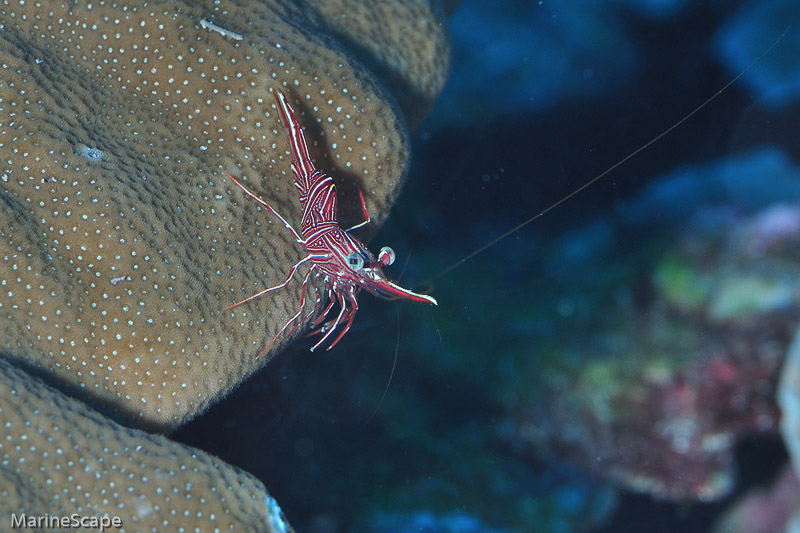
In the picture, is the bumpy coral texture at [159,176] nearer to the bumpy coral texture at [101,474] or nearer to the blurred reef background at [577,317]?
the bumpy coral texture at [101,474]

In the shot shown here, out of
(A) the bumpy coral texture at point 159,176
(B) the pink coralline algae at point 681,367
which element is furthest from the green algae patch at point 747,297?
(A) the bumpy coral texture at point 159,176

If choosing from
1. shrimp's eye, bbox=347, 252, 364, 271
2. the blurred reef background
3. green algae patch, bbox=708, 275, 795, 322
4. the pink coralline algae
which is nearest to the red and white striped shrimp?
shrimp's eye, bbox=347, 252, 364, 271

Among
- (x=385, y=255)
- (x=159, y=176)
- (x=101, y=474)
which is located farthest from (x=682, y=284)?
(x=101, y=474)

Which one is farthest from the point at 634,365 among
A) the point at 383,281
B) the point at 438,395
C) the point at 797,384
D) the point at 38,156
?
the point at 38,156

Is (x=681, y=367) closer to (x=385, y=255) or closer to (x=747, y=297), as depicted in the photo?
(x=747, y=297)

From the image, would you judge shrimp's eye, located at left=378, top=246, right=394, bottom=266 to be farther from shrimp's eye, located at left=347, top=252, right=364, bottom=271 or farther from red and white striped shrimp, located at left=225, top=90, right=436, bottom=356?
shrimp's eye, located at left=347, top=252, right=364, bottom=271

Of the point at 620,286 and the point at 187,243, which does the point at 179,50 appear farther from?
the point at 620,286
